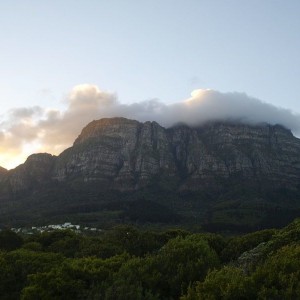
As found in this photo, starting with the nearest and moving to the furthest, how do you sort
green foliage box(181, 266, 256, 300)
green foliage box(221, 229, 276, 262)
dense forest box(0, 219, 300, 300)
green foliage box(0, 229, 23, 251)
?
green foliage box(181, 266, 256, 300) → dense forest box(0, 219, 300, 300) → green foliage box(221, 229, 276, 262) → green foliage box(0, 229, 23, 251)

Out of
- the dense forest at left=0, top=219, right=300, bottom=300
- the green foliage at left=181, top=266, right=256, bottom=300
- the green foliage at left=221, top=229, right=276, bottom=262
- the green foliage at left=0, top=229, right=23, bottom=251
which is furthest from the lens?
the green foliage at left=0, top=229, right=23, bottom=251

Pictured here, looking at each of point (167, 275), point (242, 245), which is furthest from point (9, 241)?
point (167, 275)

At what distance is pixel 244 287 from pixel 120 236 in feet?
207

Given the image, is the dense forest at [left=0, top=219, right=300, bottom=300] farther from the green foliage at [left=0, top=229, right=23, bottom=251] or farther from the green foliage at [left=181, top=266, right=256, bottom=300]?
the green foliage at [left=0, top=229, right=23, bottom=251]

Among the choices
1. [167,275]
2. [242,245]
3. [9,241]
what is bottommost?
[167,275]

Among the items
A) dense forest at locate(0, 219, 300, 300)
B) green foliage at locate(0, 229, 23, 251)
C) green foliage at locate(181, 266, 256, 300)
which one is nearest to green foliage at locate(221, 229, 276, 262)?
dense forest at locate(0, 219, 300, 300)

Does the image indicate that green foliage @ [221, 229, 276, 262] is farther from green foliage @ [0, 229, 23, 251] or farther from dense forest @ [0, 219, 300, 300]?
green foliage @ [0, 229, 23, 251]

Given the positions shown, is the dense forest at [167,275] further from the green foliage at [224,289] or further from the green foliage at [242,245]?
the green foliage at [242,245]

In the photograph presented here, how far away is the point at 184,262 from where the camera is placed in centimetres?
4634

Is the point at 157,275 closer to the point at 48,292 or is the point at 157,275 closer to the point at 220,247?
the point at 48,292

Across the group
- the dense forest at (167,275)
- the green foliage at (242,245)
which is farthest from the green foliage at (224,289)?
the green foliage at (242,245)

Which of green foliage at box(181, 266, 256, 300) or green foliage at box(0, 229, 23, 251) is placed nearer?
green foliage at box(181, 266, 256, 300)

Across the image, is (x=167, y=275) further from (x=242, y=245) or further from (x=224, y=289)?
(x=242, y=245)

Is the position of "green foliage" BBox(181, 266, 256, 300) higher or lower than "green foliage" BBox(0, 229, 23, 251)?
lower
